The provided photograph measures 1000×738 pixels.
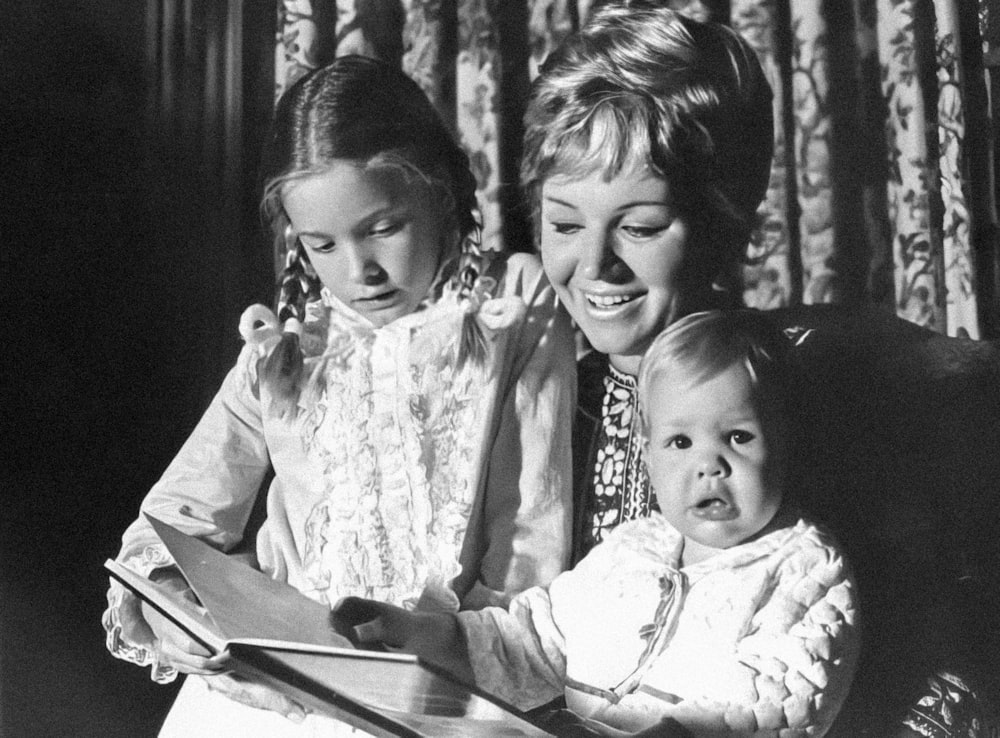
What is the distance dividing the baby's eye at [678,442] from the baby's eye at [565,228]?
272mm

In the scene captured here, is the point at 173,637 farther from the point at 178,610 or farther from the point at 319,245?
the point at 319,245

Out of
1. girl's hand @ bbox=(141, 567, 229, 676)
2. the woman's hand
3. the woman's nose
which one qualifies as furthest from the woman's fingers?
the woman's nose

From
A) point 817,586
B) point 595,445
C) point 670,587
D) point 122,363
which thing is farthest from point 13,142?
point 817,586

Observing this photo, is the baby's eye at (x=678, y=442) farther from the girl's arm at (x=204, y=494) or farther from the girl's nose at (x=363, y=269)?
the girl's arm at (x=204, y=494)

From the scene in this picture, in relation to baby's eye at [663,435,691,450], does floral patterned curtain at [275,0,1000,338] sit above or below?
above

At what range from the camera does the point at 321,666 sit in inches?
43.9

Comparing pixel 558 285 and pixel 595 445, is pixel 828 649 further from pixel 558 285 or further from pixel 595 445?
pixel 558 285

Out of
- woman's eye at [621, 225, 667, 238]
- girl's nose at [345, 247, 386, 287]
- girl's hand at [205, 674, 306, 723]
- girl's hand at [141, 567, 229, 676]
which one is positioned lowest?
girl's hand at [205, 674, 306, 723]

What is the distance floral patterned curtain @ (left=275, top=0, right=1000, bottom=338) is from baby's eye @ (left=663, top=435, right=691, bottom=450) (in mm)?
198

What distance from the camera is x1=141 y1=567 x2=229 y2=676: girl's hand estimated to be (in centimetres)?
149

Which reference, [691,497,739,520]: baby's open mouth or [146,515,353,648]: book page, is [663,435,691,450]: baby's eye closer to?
[691,497,739,520]: baby's open mouth

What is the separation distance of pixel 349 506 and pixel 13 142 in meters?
0.71

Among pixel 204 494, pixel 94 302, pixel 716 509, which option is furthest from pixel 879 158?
pixel 94 302

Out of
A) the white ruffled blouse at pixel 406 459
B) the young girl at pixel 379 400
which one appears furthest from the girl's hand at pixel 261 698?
the white ruffled blouse at pixel 406 459
